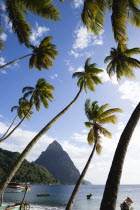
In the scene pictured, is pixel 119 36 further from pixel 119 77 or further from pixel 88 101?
pixel 88 101

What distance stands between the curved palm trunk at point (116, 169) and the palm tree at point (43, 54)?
1132cm

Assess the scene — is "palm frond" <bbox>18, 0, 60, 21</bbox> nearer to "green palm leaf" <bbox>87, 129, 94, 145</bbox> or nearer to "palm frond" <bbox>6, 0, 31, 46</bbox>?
"palm frond" <bbox>6, 0, 31, 46</bbox>

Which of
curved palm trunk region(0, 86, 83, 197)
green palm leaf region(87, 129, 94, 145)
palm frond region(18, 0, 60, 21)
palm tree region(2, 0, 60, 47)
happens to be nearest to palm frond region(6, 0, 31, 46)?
palm tree region(2, 0, 60, 47)

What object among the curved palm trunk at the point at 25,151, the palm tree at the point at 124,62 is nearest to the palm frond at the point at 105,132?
the curved palm trunk at the point at 25,151

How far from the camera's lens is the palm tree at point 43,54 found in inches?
563

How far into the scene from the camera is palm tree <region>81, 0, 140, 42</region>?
5555 millimetres

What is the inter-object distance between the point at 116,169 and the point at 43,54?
12404 millimetres

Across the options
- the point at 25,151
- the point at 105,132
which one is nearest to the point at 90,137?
the point at 105,132

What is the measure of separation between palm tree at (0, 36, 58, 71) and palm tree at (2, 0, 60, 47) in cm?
569

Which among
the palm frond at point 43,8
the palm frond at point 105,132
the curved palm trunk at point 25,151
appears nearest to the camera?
the palm frond at point 43,8

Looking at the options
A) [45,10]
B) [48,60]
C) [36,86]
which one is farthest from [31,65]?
[45,10]

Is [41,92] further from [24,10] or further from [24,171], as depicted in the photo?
[24,171]

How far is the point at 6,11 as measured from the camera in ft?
24.5

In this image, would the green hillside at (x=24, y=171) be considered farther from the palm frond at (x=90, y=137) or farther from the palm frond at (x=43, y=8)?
the palm frond at (x=43, y=8)
